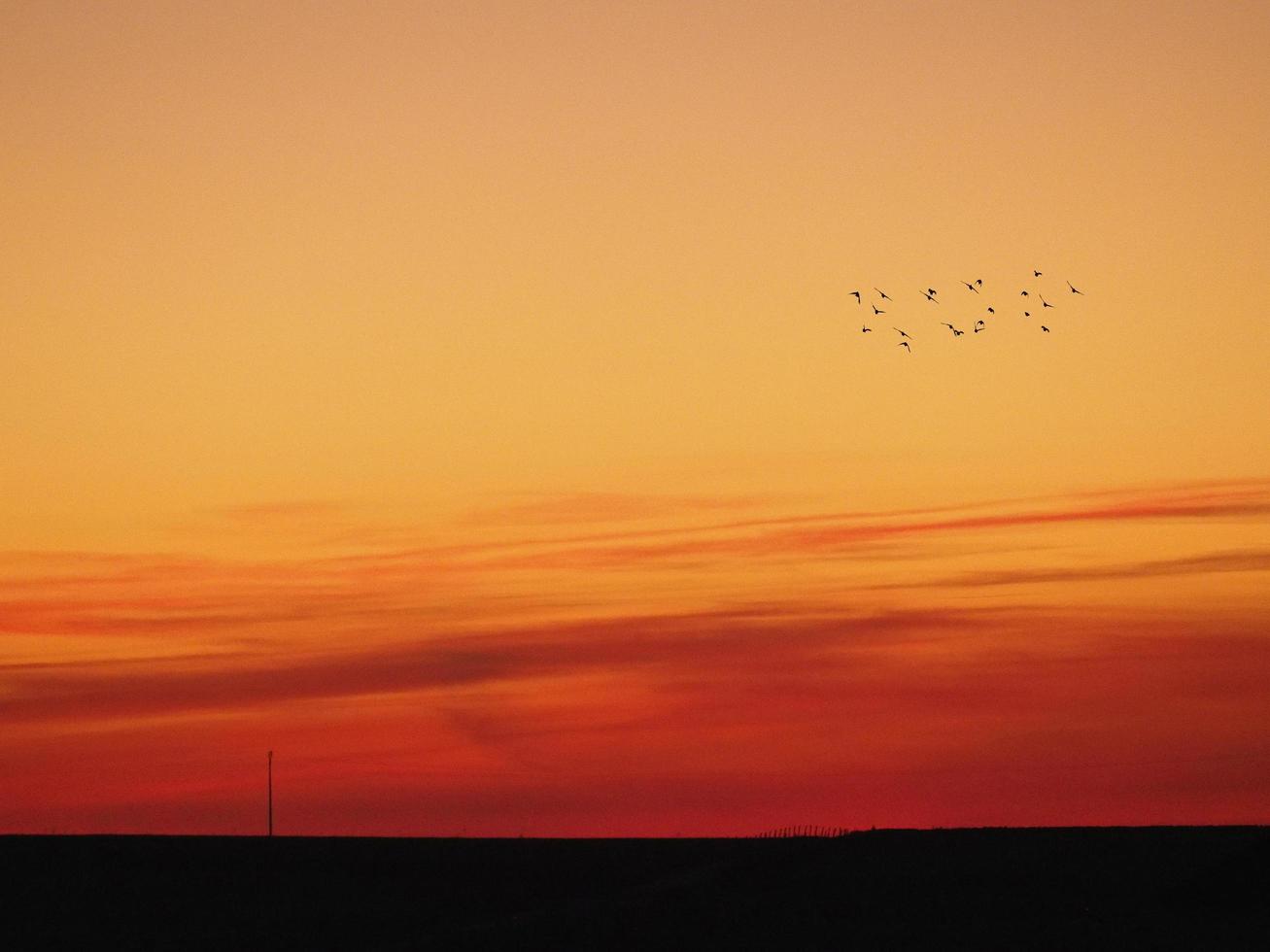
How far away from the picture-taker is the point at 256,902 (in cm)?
8400

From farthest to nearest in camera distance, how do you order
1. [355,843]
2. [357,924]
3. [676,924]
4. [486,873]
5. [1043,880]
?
1. [355,843]
2. [486,873]
3. [1043,880]
4. [357,924]
5. [676,924]

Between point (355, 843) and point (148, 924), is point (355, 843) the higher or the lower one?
the higher one

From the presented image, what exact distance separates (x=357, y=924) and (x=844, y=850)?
3113 centimetres

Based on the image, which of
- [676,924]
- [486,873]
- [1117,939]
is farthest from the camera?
[486,873]

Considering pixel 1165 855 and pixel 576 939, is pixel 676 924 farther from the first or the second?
pixel 1165 855

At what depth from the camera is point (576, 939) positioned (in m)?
62.2

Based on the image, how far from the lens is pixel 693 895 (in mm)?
76125

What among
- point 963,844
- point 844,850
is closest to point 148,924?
point 844,850

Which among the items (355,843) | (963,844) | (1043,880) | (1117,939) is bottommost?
(1117,939)

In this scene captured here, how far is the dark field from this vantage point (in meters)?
63.5

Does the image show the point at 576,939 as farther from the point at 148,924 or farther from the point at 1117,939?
the point at 148,924

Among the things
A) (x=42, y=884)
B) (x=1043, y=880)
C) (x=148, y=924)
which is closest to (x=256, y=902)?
(x=148, y=924)

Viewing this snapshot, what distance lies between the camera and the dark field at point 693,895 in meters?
63.5

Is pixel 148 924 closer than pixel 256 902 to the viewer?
Yes
